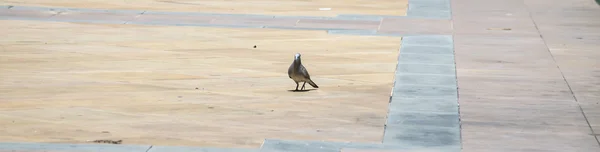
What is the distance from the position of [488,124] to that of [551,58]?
5975mm

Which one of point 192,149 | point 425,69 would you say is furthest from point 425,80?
point 192,149

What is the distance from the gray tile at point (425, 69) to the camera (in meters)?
15.8

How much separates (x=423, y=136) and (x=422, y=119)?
94cm

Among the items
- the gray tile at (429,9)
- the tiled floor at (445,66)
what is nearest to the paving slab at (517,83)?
the tiled floor at (445,66)

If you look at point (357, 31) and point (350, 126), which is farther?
point (357, 31)

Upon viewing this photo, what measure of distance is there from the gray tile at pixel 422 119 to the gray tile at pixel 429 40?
658 cm

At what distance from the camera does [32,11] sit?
947 inches

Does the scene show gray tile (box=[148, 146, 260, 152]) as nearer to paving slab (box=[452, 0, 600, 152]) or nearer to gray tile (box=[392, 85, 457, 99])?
paving slab (box=[452, 0, 600, 152])

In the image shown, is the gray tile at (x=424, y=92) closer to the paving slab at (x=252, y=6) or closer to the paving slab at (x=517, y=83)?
the paving slab at (x=517, y=83)

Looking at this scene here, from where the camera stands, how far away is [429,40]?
1961 centimetres

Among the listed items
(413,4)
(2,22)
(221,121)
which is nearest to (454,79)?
(221,121)

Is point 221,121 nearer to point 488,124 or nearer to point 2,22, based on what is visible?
point 488,124

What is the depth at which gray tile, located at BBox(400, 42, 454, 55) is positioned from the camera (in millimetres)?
18016

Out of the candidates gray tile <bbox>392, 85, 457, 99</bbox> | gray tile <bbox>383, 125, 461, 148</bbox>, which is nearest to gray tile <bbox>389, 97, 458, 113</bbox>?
gray tile <bbox>392, 85, 457, 99</bbox>
